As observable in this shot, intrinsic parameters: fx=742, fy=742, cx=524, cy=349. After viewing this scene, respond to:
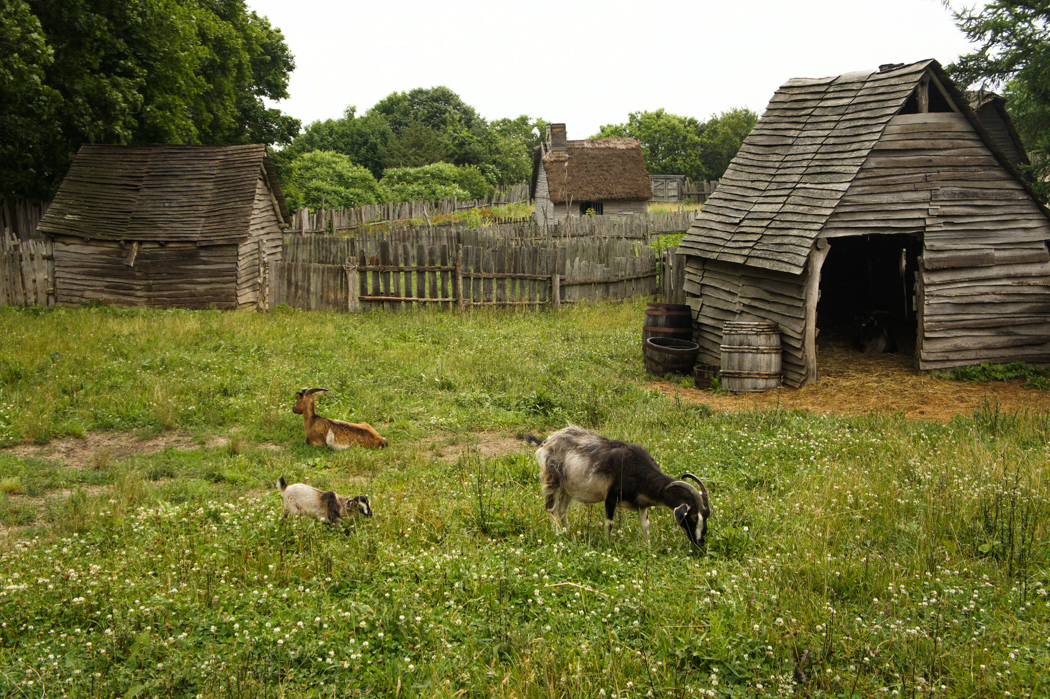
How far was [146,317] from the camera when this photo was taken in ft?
55.3

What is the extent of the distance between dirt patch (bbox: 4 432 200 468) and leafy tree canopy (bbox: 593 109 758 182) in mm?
54266

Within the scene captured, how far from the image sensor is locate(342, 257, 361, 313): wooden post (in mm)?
18750

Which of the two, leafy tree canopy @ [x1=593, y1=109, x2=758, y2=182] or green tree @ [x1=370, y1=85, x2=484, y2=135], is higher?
green tree @ [x1=370, y1=85, x2=484, y2=135]

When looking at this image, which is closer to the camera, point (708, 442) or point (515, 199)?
point (708, 442)

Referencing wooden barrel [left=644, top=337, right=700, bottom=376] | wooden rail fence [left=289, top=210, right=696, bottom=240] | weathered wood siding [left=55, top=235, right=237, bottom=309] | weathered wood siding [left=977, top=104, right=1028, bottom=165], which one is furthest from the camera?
wooden rail fence [left=289, top=210, right=696, bottom=240]

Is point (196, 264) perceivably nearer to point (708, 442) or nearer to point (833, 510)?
point (708, 442)

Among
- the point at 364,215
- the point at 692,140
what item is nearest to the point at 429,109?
the point at 692,140

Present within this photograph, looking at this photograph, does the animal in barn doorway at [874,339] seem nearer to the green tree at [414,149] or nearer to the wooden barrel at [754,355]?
the wooden barrel at [754,355]

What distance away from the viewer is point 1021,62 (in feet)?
47.3

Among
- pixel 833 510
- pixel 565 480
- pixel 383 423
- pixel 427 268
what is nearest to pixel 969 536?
pixel 833 510

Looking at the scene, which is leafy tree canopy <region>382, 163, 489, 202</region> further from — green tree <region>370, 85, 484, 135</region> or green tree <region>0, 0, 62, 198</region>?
green tree <region>0, 0, 62, 198</region>

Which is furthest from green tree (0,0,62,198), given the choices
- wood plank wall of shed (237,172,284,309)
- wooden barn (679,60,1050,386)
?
wooden barn (679,60,1050,386)

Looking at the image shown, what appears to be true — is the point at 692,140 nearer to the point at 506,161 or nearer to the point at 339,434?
the point at 506,161

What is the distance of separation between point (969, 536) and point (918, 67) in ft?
30.3
